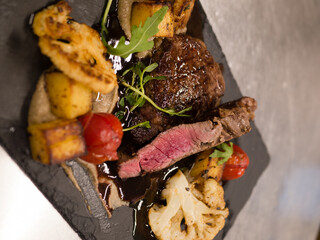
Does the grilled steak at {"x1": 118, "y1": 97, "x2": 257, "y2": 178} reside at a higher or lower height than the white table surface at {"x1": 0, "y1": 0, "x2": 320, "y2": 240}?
higher

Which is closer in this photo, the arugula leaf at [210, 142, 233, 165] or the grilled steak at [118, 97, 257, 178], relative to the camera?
the grilled steak at [118, 97, 257, 178]

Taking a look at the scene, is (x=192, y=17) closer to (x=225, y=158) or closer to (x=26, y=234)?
(x=225, y=158)

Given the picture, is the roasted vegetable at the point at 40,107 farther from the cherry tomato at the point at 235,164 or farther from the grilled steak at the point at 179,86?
the cherry tomato at the point at 235,164

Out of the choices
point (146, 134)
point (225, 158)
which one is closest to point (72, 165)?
point (146, 134)

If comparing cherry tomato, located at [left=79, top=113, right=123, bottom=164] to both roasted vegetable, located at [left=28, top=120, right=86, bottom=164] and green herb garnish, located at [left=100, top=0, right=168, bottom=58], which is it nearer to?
roasted vegetable, located at [left=28, top=120, right=86, bottom=164]

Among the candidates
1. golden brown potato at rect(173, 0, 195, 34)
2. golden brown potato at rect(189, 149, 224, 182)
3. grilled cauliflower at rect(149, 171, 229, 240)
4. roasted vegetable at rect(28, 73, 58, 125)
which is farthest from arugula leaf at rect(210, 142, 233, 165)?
roasted vegetable at rect(28, 73, 58, 125)

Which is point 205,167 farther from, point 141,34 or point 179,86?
point 141,34

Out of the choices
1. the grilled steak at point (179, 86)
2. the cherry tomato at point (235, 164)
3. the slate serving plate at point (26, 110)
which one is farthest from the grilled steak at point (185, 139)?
the cherry tomato at point (235, 164)
